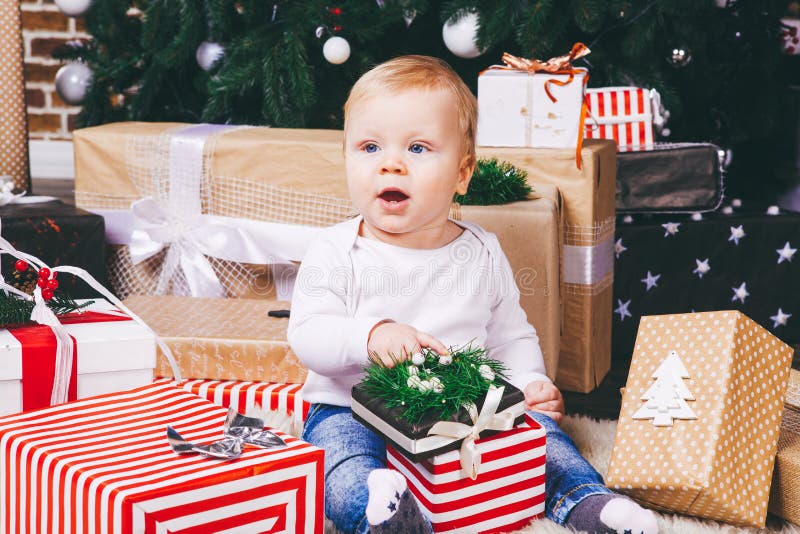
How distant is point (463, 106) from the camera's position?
1140 millimetres

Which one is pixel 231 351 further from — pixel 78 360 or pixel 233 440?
pixel 233 440

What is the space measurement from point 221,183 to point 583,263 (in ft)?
2.24

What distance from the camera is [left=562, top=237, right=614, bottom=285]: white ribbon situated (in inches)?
59.1

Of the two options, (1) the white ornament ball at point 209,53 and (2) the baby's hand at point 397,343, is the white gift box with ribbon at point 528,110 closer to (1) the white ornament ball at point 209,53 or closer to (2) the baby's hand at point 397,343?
(2) the baby's hand at point 397,343

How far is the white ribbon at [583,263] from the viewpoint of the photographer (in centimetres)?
150

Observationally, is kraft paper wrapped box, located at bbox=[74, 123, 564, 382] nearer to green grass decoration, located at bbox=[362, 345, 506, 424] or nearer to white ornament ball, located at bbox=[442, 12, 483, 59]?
A: white ornament ball, located at bbox=[442, 12, 483, 59]

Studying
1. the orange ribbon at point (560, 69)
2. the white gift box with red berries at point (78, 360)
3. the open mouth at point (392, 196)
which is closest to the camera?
the white gift box with red berries at point (78, 360)

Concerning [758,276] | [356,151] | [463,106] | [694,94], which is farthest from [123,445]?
[694,94]

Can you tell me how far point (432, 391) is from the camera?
3.11ft

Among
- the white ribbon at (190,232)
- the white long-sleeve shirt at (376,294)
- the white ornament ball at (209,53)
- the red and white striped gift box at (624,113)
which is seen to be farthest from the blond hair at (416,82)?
the white ornament ball at (209,53)

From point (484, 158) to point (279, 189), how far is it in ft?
1.28

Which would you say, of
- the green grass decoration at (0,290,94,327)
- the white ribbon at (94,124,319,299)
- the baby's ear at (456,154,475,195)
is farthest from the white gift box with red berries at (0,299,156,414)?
the white ribbon at (94,124,319,299)

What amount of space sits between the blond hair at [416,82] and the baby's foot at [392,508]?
463 millimetres

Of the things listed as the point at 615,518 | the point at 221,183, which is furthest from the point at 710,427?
the point at 221,183
